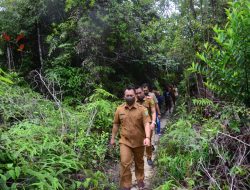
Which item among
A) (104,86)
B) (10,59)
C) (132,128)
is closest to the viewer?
(132,128)

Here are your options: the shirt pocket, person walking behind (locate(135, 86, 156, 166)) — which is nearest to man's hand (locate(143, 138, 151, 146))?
the shirt pocket

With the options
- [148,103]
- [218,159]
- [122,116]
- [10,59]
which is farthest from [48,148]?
[10,59]

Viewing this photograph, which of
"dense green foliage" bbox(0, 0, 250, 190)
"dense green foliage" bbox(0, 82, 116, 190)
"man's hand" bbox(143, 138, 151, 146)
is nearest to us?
"dense green foliage" bbox(0, 82, 116, 190)

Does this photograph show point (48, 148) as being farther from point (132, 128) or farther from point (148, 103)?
point (148, 103)

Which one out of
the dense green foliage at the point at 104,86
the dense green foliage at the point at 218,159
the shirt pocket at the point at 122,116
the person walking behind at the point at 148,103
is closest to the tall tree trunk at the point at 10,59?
the dense green foliage at the point at 104,86

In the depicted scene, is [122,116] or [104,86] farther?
[104,86]

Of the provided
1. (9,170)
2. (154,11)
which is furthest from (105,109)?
(154,11)

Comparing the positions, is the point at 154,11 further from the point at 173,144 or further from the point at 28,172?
the point at 28,172

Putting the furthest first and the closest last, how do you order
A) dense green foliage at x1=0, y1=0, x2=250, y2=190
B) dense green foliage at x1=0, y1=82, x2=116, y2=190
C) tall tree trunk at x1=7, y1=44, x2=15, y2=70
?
tall tree trunk at x1=7, y1=44, x2=15, y2=70 < dense green foliage at x1=0, y1=0, x2=250, y2=190 < dense green foliage at x1=0, y1=82, x2=116, y2=190

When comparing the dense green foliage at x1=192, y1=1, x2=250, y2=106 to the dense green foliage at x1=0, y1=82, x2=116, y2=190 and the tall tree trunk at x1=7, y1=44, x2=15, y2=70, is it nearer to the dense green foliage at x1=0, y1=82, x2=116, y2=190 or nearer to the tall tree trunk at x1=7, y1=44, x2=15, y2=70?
the dense green foliage at x1=0, y1=82, x2=116, y2=190

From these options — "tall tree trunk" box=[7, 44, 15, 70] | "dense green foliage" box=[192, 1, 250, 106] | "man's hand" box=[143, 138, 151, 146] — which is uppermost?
"tall tree trunk" box=[7, 44, 15, 70]

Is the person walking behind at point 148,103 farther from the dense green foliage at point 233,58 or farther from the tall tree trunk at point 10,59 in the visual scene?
the tall tree trunk at point 10,59

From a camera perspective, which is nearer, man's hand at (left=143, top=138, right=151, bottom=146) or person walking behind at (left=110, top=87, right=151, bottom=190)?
man's hand at (left=143, top=138, right=151, bottom=146)

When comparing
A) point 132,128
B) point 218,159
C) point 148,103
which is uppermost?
point 148,103
